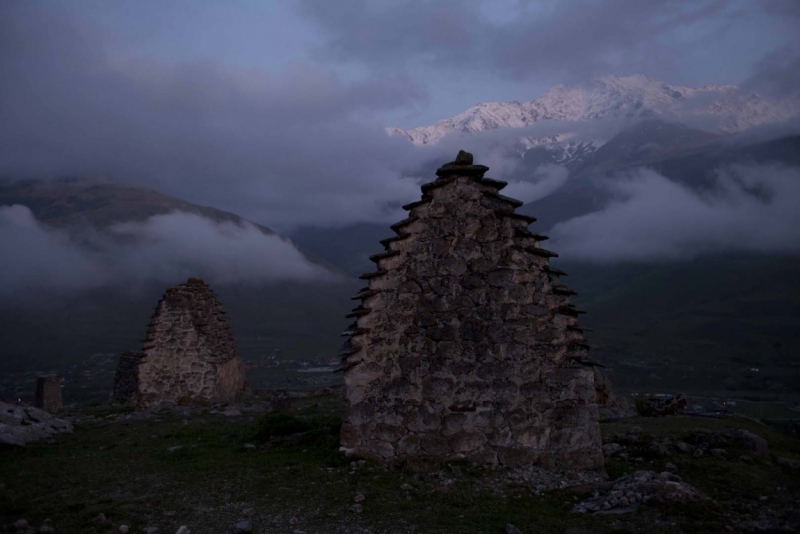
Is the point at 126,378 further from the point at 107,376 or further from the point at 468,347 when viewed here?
the point at 107,376

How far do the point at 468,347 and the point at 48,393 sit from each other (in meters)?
21.7

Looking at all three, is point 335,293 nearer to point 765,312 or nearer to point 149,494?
point 765,312

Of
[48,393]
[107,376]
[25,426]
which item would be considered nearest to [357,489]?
[25,426]

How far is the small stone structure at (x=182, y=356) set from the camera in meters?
20.2

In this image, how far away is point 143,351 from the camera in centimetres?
2048

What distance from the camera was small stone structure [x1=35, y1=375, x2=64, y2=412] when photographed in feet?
77.2

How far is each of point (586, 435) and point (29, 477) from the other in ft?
31.2

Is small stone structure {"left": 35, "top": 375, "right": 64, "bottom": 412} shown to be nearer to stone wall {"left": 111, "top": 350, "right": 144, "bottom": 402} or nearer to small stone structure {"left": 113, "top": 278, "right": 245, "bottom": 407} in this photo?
stone wall {"left": 111, "top": 350, "right": 144, "bottom": 402}

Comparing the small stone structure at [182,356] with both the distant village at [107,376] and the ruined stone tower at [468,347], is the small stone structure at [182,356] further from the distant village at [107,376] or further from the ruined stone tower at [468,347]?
the distant village at [107,376]

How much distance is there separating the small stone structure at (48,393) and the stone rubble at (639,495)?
918 inches

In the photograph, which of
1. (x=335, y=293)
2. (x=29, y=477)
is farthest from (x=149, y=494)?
(x=335, y=293)

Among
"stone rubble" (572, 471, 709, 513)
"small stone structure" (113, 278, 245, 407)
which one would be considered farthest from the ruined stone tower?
"small stone structure" (113, 278, 245, 407)

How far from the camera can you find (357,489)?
830cm

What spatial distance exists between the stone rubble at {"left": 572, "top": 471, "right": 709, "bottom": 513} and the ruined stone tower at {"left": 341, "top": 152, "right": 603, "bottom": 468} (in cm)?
156
